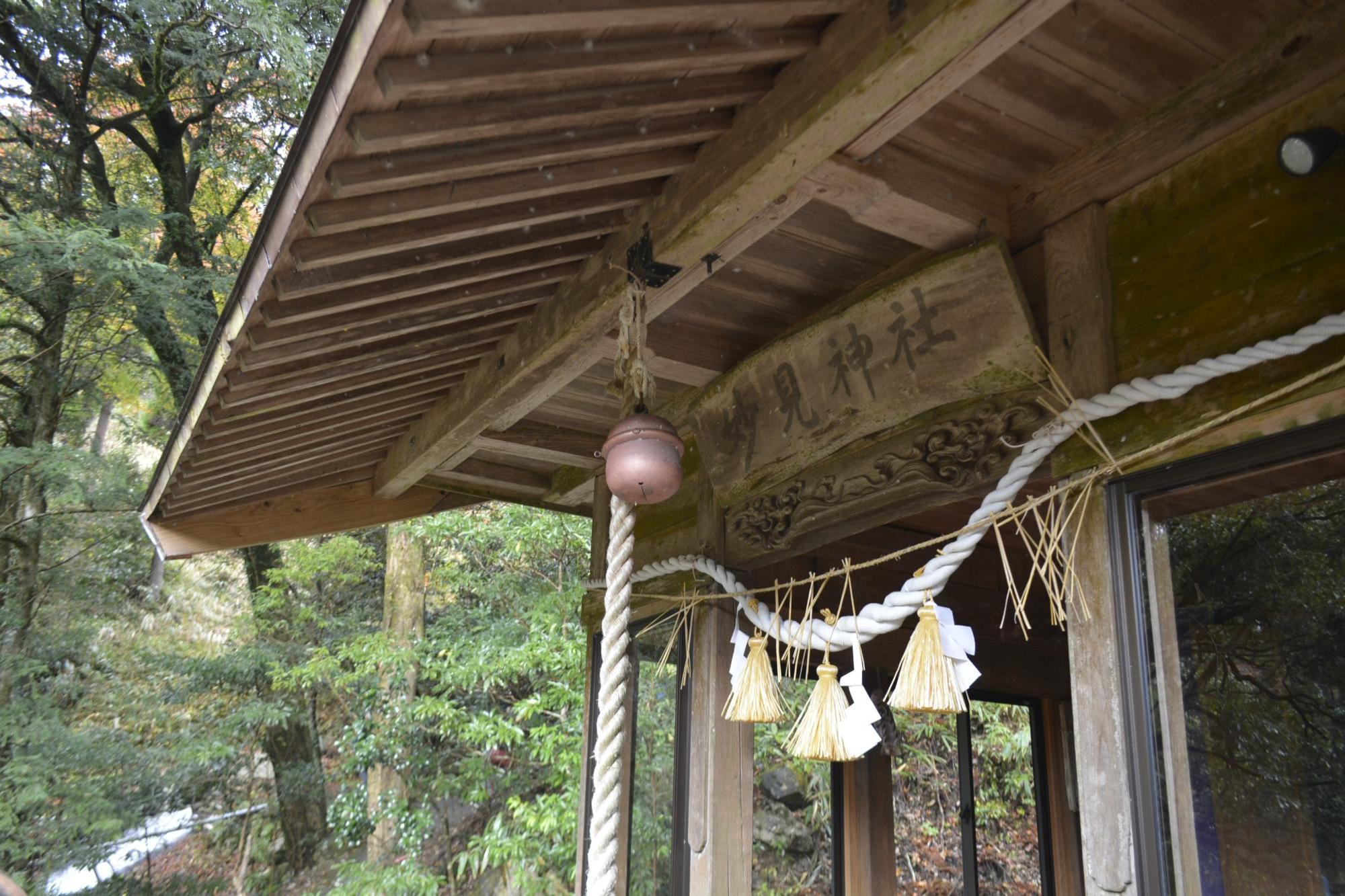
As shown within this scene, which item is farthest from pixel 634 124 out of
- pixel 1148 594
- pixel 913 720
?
pixel 913 720

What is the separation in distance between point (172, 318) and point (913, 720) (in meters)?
8.53

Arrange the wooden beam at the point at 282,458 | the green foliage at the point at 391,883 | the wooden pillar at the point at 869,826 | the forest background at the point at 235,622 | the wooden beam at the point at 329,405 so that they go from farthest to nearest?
1. the forest background at the point at 235,622
2. the green foliage at the point at 391,883
3. the wooden pillar at the point at 869,826
4. the wooden beam at the point at 282,458
5. the wooden beam at the point at 329,405

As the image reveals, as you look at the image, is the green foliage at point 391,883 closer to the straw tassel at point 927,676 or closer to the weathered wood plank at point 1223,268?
the straw tassel at point 927,676

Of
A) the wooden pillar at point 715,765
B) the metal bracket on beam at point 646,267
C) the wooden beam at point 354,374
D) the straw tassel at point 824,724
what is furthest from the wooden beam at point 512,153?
the wooden pillar at point 715,765

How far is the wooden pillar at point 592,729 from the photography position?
4.02 m

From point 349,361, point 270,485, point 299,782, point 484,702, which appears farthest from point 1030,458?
point 299,782

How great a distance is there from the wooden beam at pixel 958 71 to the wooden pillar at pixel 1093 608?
0.60m

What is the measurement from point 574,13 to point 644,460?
1.01m

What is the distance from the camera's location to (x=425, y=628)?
916 centimetres

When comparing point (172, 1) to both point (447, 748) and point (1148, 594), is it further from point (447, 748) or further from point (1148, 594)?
point (1148, 594)

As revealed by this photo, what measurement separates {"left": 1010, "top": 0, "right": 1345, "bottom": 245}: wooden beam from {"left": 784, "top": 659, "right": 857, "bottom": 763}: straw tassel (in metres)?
1.41

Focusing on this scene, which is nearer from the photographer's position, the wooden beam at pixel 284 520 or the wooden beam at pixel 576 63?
the wooden beam at pixel 576 63

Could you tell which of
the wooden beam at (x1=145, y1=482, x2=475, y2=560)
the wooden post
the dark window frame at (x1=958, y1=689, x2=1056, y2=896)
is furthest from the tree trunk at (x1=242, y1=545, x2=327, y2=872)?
the wooden post

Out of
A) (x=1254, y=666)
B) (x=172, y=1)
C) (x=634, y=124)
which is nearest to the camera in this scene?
(x=1254, y=666)
